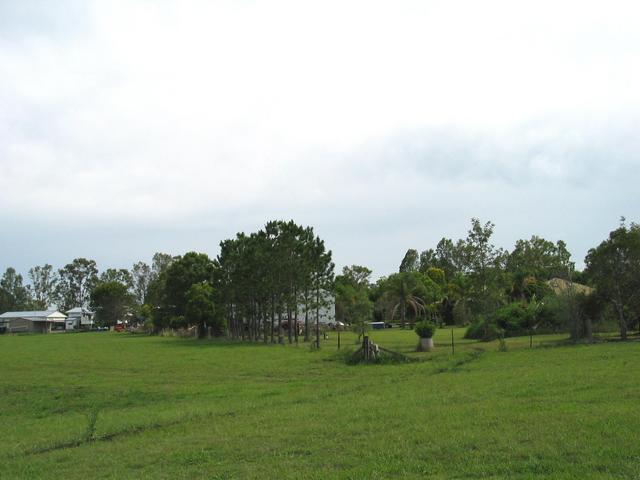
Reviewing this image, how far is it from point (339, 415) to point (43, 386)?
15.0 m

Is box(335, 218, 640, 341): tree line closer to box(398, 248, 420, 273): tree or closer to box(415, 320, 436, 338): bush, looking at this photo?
box(415, 320, 436, 338): bush

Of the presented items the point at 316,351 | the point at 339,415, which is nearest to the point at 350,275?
the point at 316,351

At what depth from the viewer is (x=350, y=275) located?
103750 mm

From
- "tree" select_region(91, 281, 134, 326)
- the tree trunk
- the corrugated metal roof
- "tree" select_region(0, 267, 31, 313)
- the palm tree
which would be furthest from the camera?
"tree" select_region(0, 267, 31, 313)

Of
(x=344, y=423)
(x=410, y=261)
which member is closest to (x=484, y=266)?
(x=344, y=423)

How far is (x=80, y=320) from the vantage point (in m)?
131

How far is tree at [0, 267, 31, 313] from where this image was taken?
481 ft

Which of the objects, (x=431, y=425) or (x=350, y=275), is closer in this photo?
(x=431, y=425)

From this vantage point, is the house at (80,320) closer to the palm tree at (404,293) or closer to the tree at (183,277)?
the tree at (183,277)

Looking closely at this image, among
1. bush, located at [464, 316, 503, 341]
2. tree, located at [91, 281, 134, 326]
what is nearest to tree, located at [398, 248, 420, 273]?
tree, located at [91, 281, 134, 326]

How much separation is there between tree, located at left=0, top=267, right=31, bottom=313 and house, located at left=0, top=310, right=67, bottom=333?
2324cm

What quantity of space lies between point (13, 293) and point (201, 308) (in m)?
105

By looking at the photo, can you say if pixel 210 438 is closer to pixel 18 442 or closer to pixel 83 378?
pixel 18 442

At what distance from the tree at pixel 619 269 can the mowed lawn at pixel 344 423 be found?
41.0 feet
